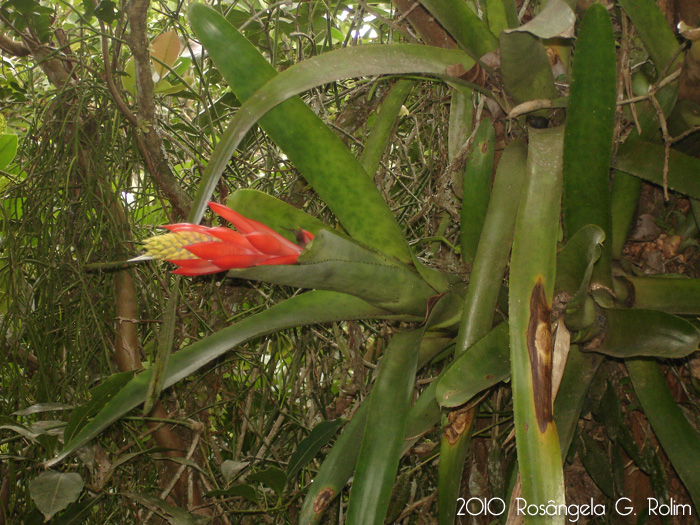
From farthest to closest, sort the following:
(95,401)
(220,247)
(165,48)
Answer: (165,48) < (95,401) < (220,247)

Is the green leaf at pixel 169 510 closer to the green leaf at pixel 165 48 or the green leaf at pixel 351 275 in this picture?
the green leaf at pixel 351 275

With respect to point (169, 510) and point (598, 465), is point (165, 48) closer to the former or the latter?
point (169, 510)

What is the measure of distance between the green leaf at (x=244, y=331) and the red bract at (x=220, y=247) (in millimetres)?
142

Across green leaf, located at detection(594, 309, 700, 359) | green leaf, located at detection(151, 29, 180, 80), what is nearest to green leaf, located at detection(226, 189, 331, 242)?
green leaf, located at detection(594, 309, 700, 359)

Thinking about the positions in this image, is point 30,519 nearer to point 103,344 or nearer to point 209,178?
point 103,344

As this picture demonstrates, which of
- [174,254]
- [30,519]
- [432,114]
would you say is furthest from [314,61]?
[30,519]

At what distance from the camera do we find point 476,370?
0.54m

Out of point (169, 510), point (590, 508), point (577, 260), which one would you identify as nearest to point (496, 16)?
point (577, 260)

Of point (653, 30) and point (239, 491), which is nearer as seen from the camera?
point (653, 30)

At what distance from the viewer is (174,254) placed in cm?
45

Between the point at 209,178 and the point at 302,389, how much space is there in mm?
632

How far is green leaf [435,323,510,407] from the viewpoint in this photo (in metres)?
0.52

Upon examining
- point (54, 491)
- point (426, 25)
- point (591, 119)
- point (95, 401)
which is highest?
point (426, 25)

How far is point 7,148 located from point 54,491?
78cm
